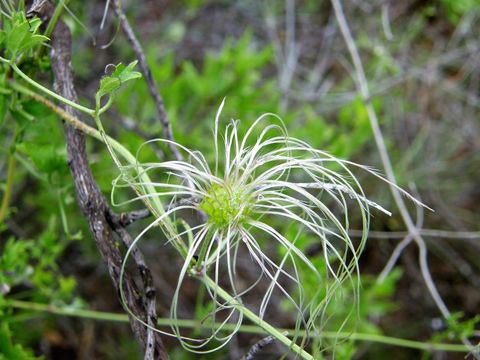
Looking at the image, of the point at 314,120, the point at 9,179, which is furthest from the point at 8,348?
the point at 314,120

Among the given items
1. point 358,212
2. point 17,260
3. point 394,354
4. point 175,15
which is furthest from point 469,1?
point 17,260

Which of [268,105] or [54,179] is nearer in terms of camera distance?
[54,179]

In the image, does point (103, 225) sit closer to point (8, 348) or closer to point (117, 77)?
point (117, 77)

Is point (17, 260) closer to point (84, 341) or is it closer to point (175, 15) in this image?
point (84, 341)

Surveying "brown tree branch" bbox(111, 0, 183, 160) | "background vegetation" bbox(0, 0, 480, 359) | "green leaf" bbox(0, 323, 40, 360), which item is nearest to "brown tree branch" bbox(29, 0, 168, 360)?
"brown tree branch" bbox(111, 0, 183, 160)

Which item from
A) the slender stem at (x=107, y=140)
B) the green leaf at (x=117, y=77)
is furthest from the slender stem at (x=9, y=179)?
the green leaf at (x=117, y=77)

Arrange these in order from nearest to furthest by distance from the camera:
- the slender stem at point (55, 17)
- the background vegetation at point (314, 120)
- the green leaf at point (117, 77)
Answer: the green leaf at point (117, 77) → the slender stem at point (55, 17) → the background vegetation at point (314, 120)

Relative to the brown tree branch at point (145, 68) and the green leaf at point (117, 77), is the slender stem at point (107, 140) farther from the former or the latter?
the brown tree branch at point (145, 68)
